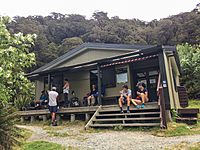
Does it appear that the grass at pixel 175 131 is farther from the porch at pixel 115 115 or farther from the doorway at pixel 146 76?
the doorway at pixel 146 76

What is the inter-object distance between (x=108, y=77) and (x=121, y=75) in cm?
74

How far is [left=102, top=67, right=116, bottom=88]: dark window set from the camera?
12.8 metres

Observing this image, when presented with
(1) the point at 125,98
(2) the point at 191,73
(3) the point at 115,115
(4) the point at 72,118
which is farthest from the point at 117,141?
(2) the point at 191,73

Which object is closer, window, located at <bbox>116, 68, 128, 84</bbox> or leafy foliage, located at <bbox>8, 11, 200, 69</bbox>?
window, located at <bbox>116, 68, 128, 84</bbox>

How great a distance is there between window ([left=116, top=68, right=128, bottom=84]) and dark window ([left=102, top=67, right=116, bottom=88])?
0.75 ft

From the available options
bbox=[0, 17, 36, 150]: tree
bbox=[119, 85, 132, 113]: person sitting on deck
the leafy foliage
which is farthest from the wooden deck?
the leafy foliage

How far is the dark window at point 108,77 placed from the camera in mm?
12781

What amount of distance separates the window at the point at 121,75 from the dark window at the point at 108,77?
9.0 inches

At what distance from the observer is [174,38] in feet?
112

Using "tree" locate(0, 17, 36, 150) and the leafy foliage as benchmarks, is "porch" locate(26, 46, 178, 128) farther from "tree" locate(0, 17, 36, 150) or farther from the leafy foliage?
the leafy foliage

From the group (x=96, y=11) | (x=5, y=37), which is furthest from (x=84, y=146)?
(x=96, y=11)

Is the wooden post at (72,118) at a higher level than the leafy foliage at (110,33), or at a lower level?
lower

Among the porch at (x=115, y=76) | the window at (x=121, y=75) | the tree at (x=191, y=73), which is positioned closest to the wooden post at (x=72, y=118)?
the porch at (x=115, y=76)

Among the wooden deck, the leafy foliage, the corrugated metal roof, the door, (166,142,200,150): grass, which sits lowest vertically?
(166,142,200,150): grass
